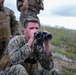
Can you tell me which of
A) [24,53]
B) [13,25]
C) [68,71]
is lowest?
[68,71]

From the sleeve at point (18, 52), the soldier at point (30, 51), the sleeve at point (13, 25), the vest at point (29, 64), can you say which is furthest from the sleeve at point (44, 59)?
the sleeve at point (13, 25)

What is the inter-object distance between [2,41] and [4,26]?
36 centimetres

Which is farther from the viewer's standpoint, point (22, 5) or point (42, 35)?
point (22, 5)

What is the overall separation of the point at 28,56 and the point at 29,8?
11.2 feet

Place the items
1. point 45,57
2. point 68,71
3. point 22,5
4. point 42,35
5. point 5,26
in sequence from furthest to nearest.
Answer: point 68,71, point 22,5, point 5,26, point 45,57, point 42,35

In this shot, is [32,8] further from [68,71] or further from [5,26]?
[68,71]

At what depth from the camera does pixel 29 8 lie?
39.1 ft

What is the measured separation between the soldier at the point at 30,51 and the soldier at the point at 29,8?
9.18 ft

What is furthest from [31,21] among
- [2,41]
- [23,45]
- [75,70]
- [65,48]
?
[65,48]

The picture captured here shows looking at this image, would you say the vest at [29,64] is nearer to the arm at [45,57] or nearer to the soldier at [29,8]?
the arm at [45,57]

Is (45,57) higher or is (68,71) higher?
(45,57)

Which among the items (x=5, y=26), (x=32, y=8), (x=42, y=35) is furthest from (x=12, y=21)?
(x=42, y=35)

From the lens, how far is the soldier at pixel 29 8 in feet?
38.0

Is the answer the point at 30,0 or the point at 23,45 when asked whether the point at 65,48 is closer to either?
the point at 30,0
